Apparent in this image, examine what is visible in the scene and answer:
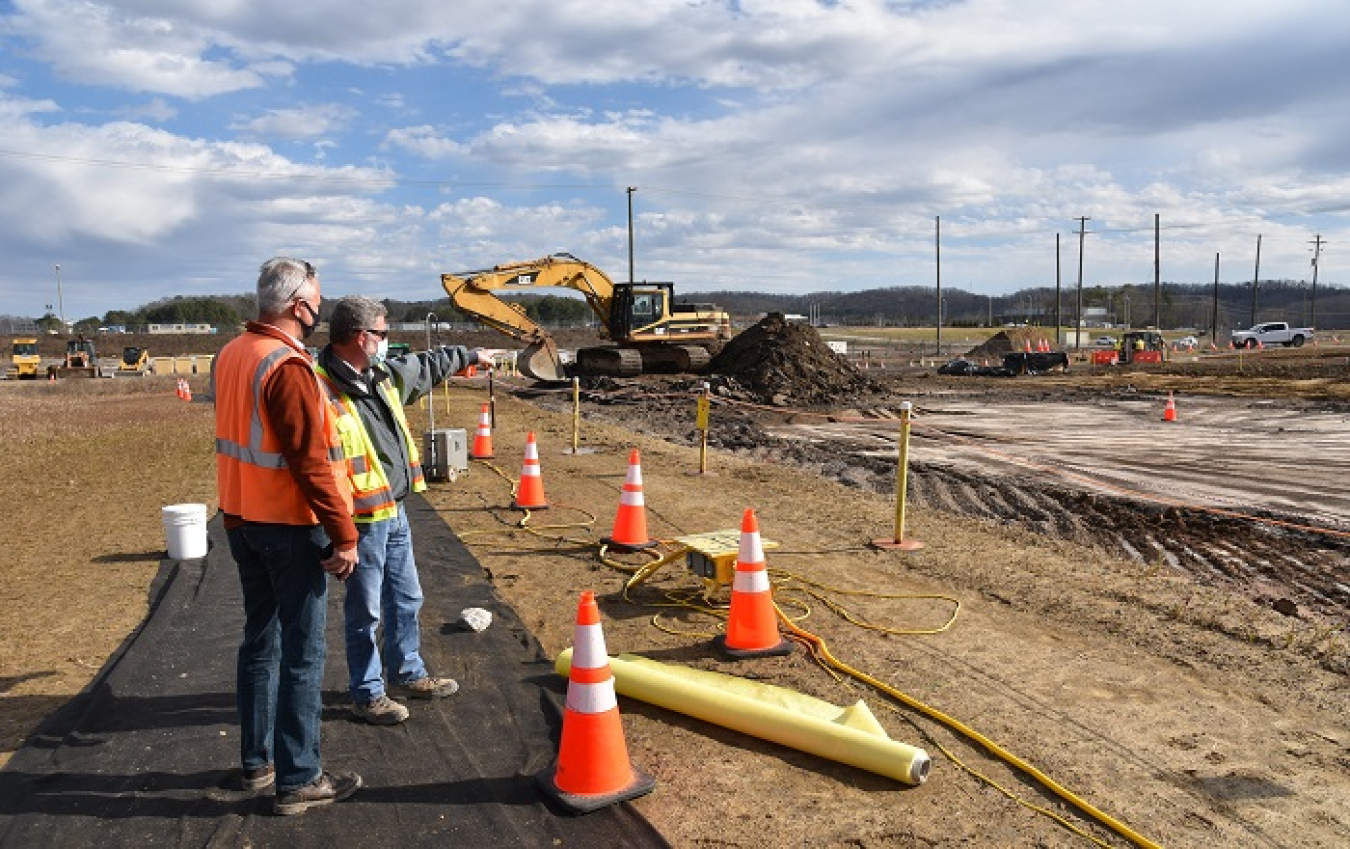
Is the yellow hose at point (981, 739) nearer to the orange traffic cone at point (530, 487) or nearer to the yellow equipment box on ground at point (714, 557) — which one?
the yellow equipment box on ground at point (714, 557)

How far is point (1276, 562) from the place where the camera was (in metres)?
8.27

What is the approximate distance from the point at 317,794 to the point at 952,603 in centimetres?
433

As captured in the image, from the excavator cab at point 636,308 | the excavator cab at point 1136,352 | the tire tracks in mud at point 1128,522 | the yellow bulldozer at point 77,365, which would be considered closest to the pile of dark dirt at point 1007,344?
the excavator cab at point 1136,352

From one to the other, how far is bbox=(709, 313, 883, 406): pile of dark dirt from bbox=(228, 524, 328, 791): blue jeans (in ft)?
66.9

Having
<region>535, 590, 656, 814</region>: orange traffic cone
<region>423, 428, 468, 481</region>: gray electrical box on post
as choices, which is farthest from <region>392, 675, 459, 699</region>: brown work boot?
<region>423, 428, 468, 481</region>: gray electrical box on post

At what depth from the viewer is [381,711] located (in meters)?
4.50

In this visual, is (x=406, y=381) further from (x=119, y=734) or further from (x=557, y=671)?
(x=119, y=734)

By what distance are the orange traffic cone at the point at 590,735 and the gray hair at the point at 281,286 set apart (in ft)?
5.38

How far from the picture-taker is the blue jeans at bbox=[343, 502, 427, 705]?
4434mm

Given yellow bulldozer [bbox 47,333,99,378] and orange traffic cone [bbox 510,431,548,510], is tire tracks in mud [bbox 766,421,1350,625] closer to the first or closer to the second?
orange traffic cone [bbox 510,431,548,510]

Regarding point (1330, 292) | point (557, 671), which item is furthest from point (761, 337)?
point (1330, 292)

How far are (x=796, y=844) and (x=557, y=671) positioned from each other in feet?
6.35

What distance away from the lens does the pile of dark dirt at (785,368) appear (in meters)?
25.2

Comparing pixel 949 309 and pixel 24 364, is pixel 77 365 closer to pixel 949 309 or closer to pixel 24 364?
pixel 24 364
